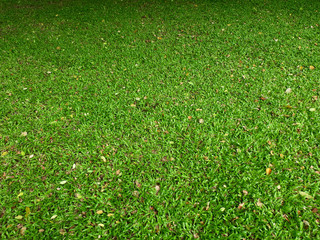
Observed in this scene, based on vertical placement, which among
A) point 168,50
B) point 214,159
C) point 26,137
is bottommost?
point 26,137

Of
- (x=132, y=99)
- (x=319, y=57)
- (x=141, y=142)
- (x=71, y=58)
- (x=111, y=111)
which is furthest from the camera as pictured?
(x=71, y=58)

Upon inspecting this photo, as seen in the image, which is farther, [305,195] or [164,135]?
[164,135]

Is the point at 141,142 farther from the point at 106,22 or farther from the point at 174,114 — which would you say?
the point at 106,22

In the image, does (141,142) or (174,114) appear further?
(174,114)

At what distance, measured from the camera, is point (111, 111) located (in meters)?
3.50

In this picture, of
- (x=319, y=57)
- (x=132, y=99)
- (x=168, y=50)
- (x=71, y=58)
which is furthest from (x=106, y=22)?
(x=319, y=57)

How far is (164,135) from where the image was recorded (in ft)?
9.96

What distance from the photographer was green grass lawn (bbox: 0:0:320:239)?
2.19 meters

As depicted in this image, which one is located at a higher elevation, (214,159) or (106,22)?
(106,22)

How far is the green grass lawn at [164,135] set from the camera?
219cm

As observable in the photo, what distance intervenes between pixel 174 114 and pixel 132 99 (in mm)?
879

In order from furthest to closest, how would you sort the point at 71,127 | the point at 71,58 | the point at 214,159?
the point at 71,58 → the point at 71,127 → the point at 214,159

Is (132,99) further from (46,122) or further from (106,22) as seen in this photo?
(106,22)

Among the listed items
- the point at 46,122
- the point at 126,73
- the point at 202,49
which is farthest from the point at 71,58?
the point at 202,49
